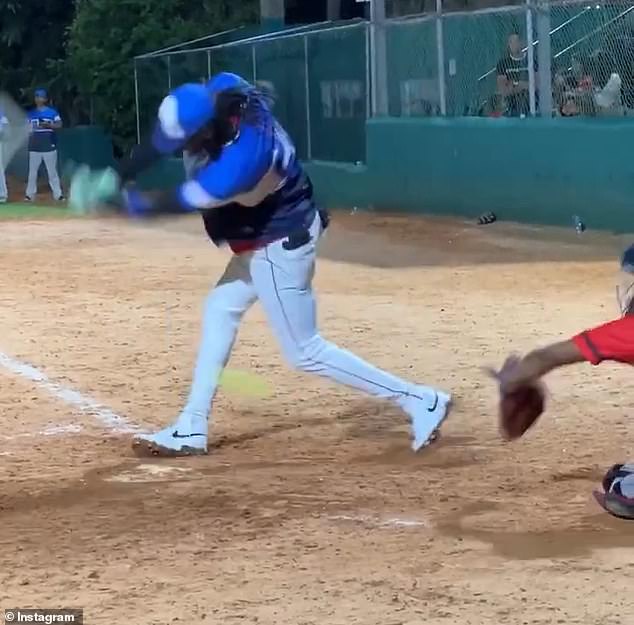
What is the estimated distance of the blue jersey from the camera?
26.2m

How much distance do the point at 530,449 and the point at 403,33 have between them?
14.2 m

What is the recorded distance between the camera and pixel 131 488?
5.83 m

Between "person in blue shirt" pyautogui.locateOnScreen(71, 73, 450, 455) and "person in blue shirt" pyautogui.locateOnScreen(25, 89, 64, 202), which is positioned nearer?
"person in blue shirt" pyautogui.locateOnScreen(71, 73, 450, 455)

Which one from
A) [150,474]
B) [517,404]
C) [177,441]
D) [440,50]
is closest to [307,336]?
[177,441]

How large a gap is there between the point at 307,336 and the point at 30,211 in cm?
1882

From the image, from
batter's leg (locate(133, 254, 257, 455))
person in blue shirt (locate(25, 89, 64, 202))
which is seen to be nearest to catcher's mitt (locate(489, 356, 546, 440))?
batter's leg (locate(133, 254, 257, 455))

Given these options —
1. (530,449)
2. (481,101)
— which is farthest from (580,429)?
(481,101)

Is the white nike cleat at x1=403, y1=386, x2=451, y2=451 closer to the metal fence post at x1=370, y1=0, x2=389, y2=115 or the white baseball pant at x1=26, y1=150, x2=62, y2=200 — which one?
the metal fence post at x1=370, y1=0, x2=389, y2=115

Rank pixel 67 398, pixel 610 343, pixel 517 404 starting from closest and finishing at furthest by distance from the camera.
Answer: pixel 610 343, pixel 517 404, pixel 67 398

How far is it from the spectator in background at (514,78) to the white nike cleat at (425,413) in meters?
11.1

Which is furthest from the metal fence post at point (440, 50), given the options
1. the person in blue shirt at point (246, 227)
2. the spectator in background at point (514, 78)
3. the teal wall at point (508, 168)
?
the person in blue shirt at point (246, 227)

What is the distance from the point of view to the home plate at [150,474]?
597 cm

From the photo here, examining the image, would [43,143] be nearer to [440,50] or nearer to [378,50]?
[378,50]

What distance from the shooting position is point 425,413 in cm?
627
